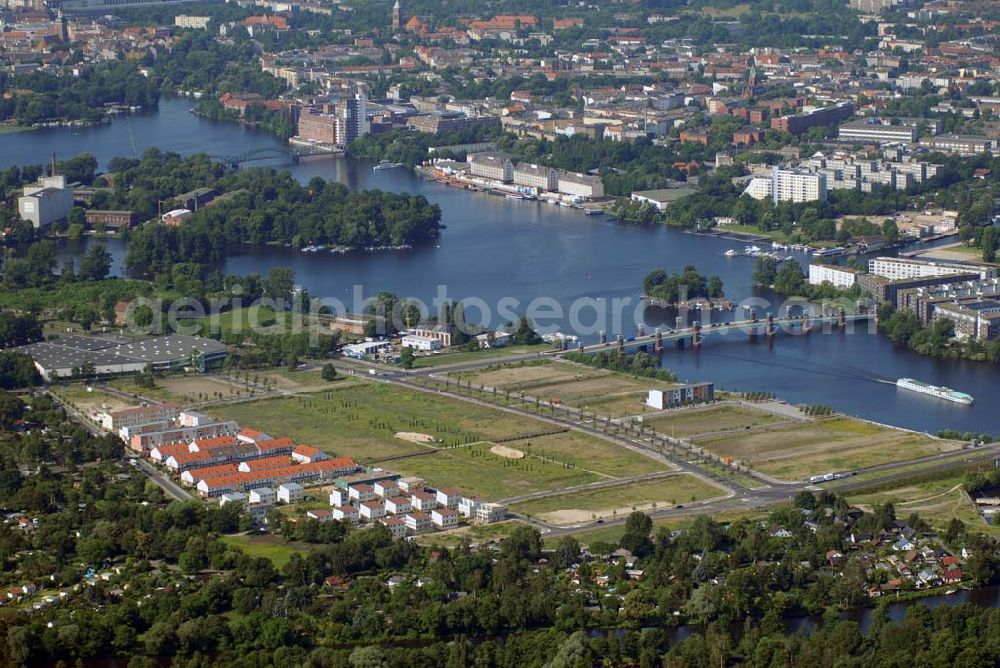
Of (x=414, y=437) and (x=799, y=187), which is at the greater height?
(x=799, y=187)

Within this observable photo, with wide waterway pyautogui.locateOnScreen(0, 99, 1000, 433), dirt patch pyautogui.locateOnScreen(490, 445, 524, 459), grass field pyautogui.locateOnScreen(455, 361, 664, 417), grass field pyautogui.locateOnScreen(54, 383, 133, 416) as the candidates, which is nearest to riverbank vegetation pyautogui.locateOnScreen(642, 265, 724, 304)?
wide waterway pyautogui.locateOnScreen(0, 99, 1000, 433)

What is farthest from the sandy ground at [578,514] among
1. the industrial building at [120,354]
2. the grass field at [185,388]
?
the industrial building at [120,354]

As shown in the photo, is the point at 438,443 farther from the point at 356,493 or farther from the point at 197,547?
the point at 197,547

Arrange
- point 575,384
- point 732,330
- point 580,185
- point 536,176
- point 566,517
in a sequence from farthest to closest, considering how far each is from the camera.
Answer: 1. point 536,176
2. point 580,185
3. point 732,330
4. point 575,384
5. point 566,517

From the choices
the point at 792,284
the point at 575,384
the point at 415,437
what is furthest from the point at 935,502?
the point at 792,284

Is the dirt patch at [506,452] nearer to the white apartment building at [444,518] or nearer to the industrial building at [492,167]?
the white apartment building at [444,518]

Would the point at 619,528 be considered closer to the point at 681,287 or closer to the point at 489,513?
the point at 489,513

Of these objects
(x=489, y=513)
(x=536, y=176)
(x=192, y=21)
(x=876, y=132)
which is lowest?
(x=489, y=513)
